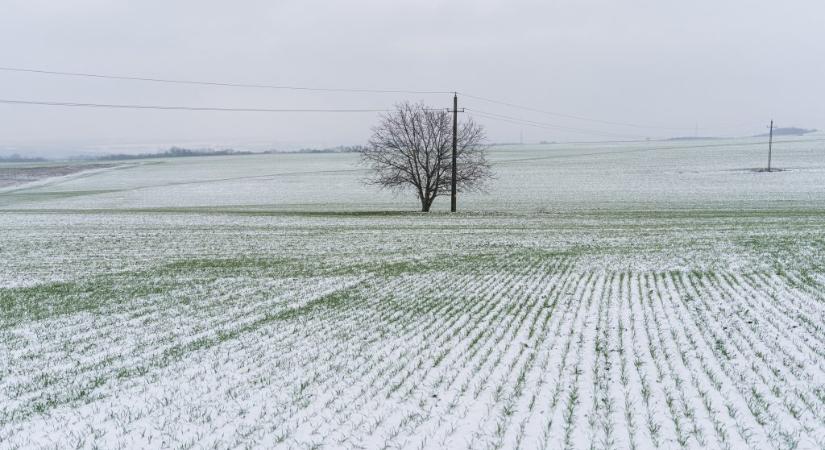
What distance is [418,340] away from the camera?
37.0 feet

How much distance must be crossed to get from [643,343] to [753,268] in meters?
10.4

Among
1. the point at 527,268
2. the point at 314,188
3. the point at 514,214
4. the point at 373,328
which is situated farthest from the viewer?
the point at 314,188

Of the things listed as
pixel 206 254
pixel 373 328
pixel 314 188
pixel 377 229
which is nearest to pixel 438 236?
pixel 377 229

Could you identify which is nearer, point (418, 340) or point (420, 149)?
point (418, 340)

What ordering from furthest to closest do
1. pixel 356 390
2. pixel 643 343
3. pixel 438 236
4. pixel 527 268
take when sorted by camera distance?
pixel 438 236
pixel 527 268
pixel 643 343
pixel 356 390

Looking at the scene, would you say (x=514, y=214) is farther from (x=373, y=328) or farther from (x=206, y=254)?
(x=373, y=328)

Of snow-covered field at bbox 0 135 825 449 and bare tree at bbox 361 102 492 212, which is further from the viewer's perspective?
bare tree at bbox 361 102 492 212

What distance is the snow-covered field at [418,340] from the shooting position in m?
7.31

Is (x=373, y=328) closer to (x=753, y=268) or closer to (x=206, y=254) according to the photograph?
(x=753, y=268)

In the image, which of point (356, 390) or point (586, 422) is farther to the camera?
point (356, 390)

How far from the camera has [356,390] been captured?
864 cm

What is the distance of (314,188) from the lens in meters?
81.7

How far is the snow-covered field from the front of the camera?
7.31 meters

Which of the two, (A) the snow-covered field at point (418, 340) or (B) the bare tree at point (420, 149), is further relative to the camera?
(B) the bare tree at point (420, 149)
